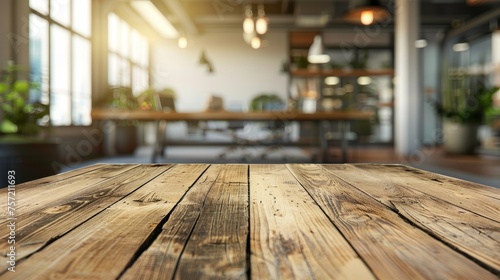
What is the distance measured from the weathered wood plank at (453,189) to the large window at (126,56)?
7.74 meters

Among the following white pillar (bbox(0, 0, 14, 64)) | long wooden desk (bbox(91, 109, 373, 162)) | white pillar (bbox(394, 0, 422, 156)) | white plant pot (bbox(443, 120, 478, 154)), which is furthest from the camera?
white pillar (bbox(394, 0, 422, 156))

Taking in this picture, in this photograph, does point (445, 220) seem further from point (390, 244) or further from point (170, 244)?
point (170, 244)

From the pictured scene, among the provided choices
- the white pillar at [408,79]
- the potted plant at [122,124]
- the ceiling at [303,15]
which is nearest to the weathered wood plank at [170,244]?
the potted plant at [122,124]

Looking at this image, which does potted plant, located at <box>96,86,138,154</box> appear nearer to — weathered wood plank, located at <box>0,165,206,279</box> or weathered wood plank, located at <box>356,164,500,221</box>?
weathered wood plank, located at <box>356,164,500,221</box>

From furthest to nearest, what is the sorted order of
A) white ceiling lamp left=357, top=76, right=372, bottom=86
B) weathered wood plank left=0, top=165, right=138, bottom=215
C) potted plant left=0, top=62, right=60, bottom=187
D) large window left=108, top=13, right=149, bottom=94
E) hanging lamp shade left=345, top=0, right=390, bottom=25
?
white ceiling lamp left=357, top=76, right=372, bottom=86, large window left=108, top=13, right=149, bottom=94, hanging lamp shade left=345, top=0, right=390, bottom=25, potted plant left=0, top=62, right=60, bottom=187, weathered wood plank left=0, top=165, right=138, bottom=215

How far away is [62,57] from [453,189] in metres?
6.55

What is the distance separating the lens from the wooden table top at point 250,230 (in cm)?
52

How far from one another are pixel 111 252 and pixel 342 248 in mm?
323

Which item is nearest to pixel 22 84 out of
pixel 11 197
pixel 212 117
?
pixel 212 117

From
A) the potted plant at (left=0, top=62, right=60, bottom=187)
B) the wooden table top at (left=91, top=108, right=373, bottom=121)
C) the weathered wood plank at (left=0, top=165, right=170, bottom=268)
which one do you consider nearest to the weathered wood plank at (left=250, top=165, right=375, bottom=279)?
the weathered wood plank at (left=0, top=165, right=170, bottom=268)

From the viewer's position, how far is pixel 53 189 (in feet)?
3.53

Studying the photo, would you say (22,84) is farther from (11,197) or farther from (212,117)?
(11,197)

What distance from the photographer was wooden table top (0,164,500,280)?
1.72ft

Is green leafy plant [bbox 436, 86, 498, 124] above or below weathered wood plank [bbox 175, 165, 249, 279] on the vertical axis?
above
